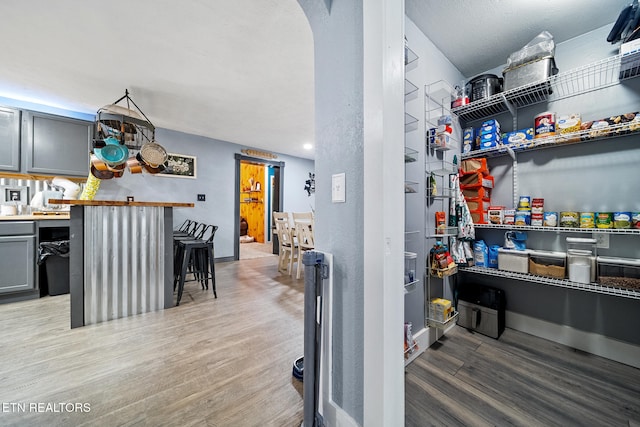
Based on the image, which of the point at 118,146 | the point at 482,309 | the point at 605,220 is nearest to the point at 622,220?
the point at 605,220

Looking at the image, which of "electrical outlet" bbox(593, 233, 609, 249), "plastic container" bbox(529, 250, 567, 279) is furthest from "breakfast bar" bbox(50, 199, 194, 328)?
"electrical outlet" bbox(593, 233, 609, 249)

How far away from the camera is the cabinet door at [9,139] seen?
278cm

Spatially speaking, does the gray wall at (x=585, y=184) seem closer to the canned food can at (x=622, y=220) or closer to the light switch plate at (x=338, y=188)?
the canned food can at (x=622, y=220)

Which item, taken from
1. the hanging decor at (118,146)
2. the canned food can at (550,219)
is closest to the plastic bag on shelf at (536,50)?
the canned food can at (550,219)

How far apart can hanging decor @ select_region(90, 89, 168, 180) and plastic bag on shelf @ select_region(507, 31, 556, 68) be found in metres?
3.48

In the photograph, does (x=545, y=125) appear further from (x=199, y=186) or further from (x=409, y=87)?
(x=199, y=186)

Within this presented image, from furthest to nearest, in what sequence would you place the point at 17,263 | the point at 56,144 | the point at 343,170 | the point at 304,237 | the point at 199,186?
the point at 199,186 < the point at 304,237 < the point at 56,144 < the point at 17,263 < the point at 343,170

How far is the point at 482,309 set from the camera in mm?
1909

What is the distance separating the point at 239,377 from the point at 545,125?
8.93 ft

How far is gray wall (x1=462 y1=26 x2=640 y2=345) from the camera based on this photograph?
1.54m

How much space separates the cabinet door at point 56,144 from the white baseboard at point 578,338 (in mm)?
5350

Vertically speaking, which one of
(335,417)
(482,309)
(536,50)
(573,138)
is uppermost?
(536,50)

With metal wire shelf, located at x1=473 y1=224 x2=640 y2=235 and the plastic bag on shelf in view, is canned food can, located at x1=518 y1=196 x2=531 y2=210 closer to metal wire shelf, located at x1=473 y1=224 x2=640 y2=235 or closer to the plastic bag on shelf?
metal wire shelf, located at x1=473 y1=224 x2=640 y2=235

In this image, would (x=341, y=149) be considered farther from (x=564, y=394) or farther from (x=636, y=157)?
(x=636, y=157)
